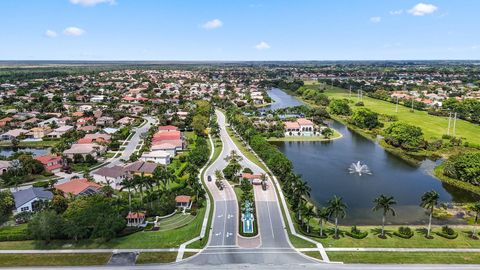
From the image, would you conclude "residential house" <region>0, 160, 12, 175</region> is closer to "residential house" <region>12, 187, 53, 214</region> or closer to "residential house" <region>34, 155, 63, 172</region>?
"residential house" <region>34, 155, 63, 172</region>

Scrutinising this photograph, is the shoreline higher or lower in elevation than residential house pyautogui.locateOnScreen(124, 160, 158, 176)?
lower

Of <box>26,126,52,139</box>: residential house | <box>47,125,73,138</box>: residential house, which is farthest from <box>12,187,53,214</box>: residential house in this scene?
<box>26,126,52,139</box>: residential house

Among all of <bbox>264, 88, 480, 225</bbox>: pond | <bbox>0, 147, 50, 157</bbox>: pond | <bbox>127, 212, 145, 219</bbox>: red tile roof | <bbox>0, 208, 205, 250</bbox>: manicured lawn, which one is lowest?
<bbox>264, 88, 480, 225</bbox>: pond

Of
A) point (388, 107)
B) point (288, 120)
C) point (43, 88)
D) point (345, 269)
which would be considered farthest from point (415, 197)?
point (43, 88)

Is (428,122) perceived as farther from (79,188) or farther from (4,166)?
(4,166)

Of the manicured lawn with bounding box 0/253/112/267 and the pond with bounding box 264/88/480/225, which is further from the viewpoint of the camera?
the pond with bounding box 264/88/480/225

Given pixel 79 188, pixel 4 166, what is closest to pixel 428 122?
pixel 79 188

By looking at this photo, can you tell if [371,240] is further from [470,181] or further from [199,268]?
[470,181]
